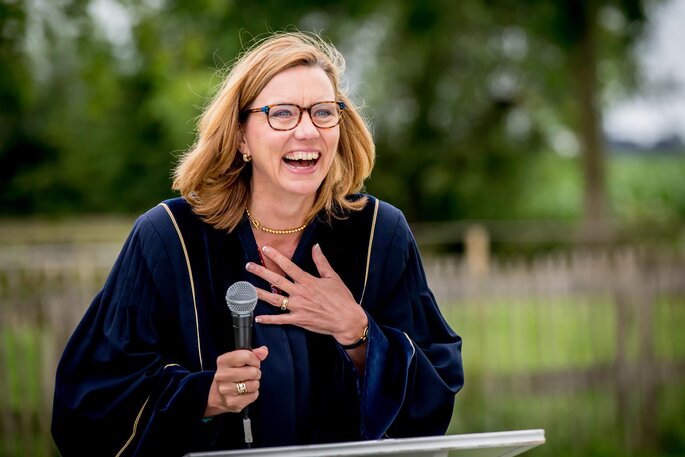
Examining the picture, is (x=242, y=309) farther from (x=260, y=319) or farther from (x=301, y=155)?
(x=301, y=155)

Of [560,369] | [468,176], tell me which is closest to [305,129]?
[560,369]

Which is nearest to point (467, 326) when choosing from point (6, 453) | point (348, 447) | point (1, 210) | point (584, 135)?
point (6, 453)

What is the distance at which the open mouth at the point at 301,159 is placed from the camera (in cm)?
232

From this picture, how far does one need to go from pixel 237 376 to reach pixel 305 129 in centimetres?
67

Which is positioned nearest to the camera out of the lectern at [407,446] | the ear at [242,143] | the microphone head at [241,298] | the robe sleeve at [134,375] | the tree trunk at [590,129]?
the lectern at [407,446]

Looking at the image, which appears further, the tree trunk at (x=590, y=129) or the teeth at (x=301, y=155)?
the tree trunk at (x=590, y=129)

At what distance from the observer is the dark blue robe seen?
89.3 inches

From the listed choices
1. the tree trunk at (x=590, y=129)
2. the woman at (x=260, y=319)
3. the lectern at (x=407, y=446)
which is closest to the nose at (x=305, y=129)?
the woman at (x=260, y=319)

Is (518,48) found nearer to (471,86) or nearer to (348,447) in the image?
(471,86)

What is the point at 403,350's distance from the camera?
2.35 meters

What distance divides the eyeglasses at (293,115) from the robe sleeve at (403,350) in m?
0.38

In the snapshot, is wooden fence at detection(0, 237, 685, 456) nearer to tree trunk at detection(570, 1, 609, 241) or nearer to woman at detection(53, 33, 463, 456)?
woman at detection(53, 33, 463, 456)

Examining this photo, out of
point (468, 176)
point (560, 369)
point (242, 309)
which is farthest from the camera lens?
point (468, 176)

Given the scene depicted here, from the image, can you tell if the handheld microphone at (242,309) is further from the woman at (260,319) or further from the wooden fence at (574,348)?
the wooden fence at (574,348)
